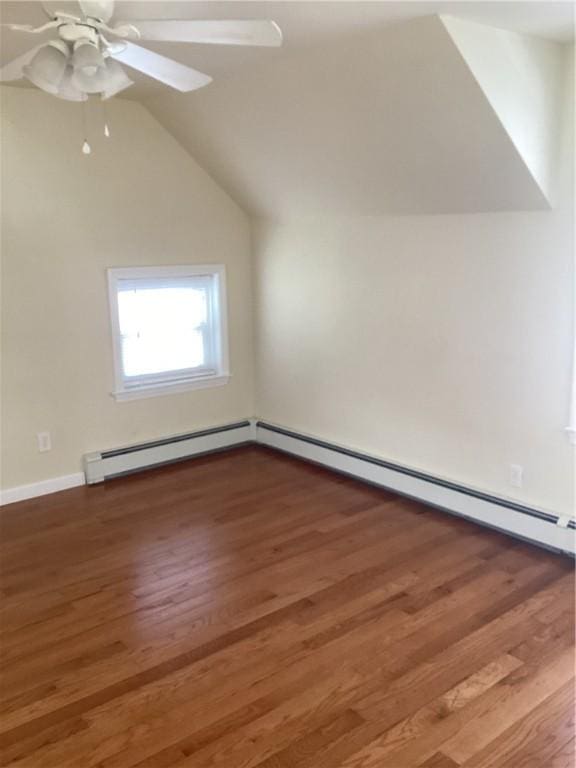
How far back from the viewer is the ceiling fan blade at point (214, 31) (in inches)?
71.9

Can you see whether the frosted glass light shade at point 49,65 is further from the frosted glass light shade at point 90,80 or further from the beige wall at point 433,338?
the beige wall at point 433,338

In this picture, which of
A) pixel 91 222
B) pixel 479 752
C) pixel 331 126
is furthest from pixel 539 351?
pixel 91 222

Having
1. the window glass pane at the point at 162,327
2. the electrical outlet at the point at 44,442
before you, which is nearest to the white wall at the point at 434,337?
the window glass pane at the point at 162,327

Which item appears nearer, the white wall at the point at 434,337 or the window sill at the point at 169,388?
the white wall at the point at 434,337

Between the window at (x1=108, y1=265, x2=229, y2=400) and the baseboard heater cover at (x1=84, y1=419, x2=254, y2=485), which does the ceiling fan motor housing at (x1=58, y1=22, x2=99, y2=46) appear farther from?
the baseboard heater cover at (x1=84, y1=419, x2=254, y2=485)

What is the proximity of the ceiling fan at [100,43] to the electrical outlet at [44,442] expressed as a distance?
2395 mm

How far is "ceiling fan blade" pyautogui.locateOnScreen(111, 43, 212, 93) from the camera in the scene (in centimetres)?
205

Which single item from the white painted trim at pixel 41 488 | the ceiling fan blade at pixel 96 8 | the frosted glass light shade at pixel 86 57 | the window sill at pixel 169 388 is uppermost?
the ceiling fan blade at pixel 96 8

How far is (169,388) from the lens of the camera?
459 cm

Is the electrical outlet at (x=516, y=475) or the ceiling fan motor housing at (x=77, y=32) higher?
the ceiling fan motor housing at (x=77, y=32)

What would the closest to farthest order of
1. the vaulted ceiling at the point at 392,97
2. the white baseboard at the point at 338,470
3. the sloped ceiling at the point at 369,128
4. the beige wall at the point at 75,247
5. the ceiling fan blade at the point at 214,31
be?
the ceiling fan blade at the point at 214,31
the vaulted ceiling at the point at 392,97
the sloped ceiling at the point at 369,128
the white baseboard at the point at 338,470
the beige wall at the point at 75,247

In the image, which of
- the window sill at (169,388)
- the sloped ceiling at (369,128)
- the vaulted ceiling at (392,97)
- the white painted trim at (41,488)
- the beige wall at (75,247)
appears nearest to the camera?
the vaulted ceiling at (392,97)

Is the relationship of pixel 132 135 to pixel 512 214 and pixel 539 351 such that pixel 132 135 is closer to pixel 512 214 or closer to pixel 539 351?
pixel 512 214

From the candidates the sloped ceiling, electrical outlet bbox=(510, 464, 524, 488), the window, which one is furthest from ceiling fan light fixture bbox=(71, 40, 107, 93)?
electrical outlet bbox=(510, 464, 524, 488)
